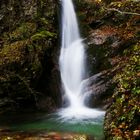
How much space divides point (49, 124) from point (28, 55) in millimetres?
2847

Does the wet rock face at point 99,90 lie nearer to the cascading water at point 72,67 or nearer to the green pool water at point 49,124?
the cascading water at point 72,67

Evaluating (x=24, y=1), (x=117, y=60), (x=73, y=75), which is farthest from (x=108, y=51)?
(x=24, y=1)

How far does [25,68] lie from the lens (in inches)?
480

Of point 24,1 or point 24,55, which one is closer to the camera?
point 24,55

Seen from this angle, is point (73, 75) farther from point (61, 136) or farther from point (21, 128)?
point (61, 136)

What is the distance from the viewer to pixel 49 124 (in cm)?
1089

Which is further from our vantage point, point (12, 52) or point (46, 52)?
point (46, 52)

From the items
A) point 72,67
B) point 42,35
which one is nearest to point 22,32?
→ point 42,35

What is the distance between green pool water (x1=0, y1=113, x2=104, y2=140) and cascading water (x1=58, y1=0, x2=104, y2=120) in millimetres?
576

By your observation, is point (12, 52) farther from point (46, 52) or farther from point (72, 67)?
point (72, 67)

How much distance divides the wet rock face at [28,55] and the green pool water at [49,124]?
22.5 inches

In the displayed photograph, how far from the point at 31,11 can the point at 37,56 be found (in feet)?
7.47

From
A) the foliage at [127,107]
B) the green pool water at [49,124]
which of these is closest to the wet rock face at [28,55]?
the green pool water at [49,124]

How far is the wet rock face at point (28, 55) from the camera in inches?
475
